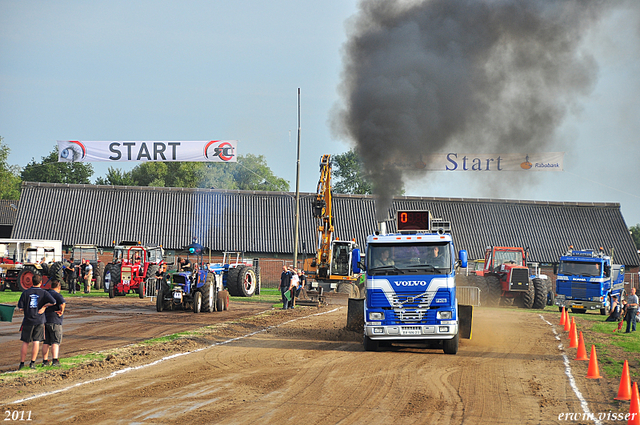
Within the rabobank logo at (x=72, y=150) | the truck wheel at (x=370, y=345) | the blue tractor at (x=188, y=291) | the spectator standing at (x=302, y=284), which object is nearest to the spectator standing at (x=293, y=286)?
the spectator standing at (x=302, y=284)

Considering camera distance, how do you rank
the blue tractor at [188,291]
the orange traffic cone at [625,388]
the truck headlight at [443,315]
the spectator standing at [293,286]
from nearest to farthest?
the orange traffic cone at [625,388] → the truck headlight at [443,315] → the blue tractor at [188,291] → the spectator standing at [293,286]

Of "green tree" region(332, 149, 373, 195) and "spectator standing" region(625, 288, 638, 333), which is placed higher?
"green tree" region(332, 149, 373, 195)

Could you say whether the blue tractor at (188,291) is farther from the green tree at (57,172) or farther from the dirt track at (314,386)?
the green tree at (57,172)

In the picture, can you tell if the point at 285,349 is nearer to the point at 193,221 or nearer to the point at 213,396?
the point at 213,396

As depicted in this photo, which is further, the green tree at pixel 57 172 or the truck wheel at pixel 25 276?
the green tree at pixel 57 172

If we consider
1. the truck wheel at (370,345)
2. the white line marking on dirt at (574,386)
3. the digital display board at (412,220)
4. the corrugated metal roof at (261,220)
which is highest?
the corrugated metal roof at (261,220)

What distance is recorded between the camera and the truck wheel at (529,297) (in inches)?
1203

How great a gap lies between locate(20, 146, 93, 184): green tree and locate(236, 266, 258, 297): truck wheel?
2561 inches

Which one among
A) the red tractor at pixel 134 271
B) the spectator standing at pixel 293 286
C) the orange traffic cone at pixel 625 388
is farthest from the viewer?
the red tractor at pixel 134 271

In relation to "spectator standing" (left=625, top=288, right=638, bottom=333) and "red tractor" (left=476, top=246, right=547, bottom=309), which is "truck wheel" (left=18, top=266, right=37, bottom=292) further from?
"spectator standing" (left=625, top=288, right=638, bottom=333)

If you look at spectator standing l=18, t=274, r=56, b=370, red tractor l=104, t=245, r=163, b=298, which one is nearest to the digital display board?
spectator standing l=18, t=274, r=56, b=370

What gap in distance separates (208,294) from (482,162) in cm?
1906

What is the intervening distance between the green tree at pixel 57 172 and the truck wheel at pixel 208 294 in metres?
74.0

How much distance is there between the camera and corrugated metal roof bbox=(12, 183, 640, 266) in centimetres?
4722
